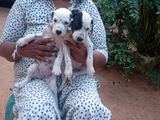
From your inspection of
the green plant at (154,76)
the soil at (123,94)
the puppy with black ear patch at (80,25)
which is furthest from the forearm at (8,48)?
the green plant at (154,76)

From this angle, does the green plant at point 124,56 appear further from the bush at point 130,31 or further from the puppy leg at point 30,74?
the puppy leg at point 30,74

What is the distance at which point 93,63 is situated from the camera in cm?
234

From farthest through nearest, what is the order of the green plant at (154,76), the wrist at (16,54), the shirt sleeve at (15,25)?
the green plant at (154,76) < the shirt sleeve at (15,25) < the wrist at (16,54)

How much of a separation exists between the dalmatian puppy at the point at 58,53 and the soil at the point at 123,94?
1227 millimetres

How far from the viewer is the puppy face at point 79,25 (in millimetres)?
2070

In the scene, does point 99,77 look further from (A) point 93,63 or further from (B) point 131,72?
(A) point 93,63

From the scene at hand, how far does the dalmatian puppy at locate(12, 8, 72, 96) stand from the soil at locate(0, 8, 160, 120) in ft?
4.03

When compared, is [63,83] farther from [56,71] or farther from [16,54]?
[16,54]

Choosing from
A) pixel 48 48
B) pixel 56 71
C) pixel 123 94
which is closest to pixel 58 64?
pixel 56 71

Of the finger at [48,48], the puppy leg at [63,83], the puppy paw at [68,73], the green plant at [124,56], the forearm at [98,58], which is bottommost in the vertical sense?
the green plant at [124,56]

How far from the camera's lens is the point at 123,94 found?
398cm

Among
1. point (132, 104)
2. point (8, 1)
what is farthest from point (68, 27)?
point (8, 1)

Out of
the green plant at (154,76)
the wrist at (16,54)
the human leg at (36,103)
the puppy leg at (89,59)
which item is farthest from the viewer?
the green plant at (154,76)

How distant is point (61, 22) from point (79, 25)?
94mm
